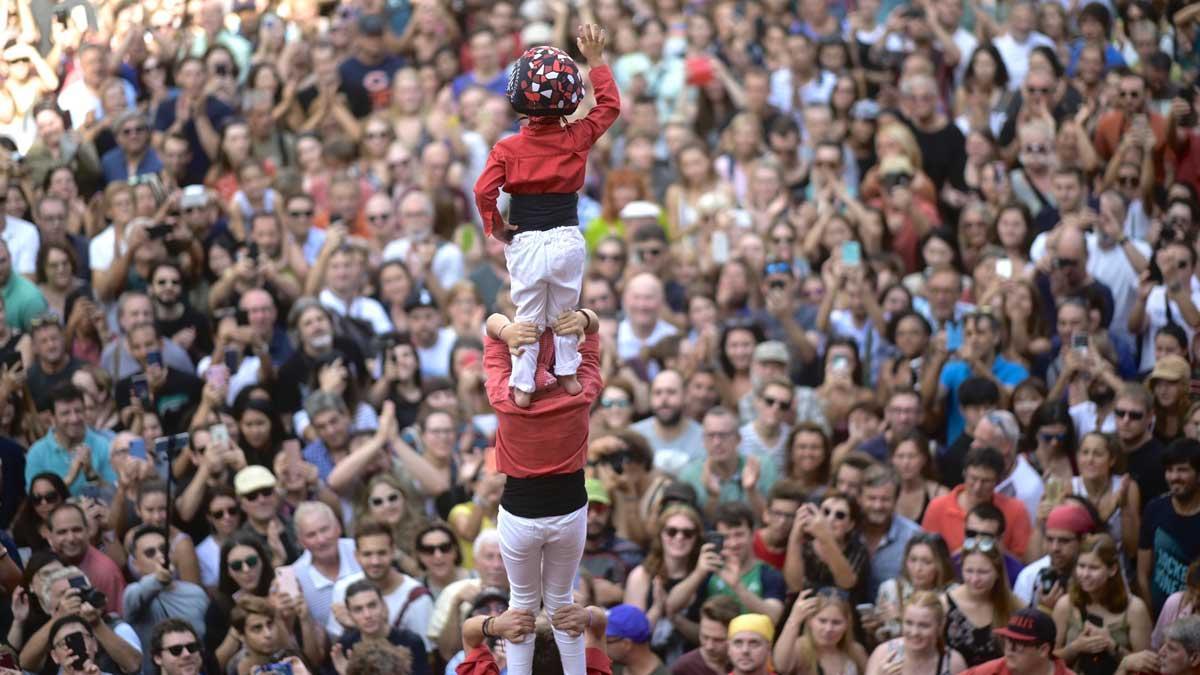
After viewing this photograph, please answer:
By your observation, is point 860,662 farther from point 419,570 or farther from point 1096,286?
point 1096,286

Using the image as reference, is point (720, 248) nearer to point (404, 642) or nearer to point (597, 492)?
point (597, 492)

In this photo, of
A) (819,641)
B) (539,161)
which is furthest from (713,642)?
(539,161)

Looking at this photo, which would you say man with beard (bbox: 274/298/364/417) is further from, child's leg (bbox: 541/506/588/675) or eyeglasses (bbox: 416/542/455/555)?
child's leg (bbox: 541/506/588/675)

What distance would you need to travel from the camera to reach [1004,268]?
1335 cm

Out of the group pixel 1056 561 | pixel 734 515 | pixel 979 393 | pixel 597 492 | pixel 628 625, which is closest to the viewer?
pixel 628 625

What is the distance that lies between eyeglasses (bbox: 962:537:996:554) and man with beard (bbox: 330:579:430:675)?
320 centimetres

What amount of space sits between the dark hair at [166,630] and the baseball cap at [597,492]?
2.49 meters

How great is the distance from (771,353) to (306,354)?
11.2 ft

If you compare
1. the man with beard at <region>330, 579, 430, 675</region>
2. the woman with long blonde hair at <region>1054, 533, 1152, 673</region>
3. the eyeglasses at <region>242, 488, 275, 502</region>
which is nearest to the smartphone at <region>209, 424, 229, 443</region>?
the eyeglasses at <region>242, 488, 275, 502</region>

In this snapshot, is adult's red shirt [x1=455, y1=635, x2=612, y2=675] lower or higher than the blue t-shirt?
higher

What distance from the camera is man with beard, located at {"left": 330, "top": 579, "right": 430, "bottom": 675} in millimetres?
9836

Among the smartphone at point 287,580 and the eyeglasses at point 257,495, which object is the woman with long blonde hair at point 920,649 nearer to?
the smartphone at point 287,580

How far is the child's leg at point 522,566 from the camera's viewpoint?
7442 mm

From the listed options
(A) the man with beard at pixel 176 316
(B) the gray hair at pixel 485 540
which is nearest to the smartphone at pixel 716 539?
(B) the gray hair at pixel 485 540
